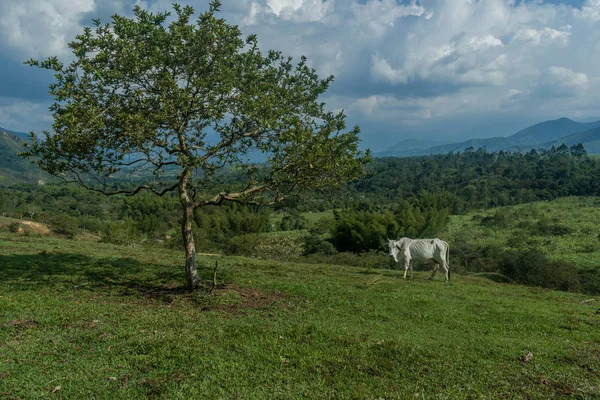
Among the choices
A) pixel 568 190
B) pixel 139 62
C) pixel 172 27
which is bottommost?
pixel 568 190

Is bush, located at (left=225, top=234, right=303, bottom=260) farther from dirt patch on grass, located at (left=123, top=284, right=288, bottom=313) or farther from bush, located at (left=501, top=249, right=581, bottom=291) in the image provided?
dirt patch on grass, located at (left=123, top=284, right=288, bottom=313)

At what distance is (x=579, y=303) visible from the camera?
16172mm

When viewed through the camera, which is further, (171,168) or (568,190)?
(568,190)

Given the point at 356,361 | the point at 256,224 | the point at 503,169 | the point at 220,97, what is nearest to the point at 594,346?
the point at 356,361

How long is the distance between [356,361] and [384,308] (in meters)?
5.04

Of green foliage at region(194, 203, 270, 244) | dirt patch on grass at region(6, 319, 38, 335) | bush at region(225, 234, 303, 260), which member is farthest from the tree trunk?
green foliage at region(194, 203, 270, 244)

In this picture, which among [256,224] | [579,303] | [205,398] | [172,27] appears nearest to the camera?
[205,398]

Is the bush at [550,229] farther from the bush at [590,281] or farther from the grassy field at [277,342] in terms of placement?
the grassy field at [277,342]

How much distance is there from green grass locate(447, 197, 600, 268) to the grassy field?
4341 centimetres

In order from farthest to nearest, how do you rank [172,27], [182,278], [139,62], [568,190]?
[568,190] < [182,278] < [172,27] < [139,62]

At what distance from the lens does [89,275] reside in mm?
15039

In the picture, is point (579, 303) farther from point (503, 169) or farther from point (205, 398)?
point (503, 169)

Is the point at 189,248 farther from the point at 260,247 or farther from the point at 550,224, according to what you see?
the point at 550,224

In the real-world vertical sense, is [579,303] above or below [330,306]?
below
